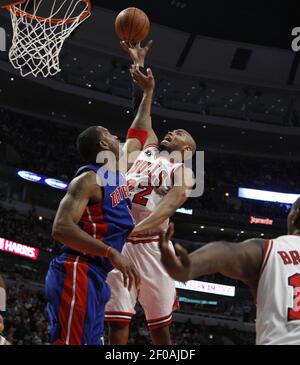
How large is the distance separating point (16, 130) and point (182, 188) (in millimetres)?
19580

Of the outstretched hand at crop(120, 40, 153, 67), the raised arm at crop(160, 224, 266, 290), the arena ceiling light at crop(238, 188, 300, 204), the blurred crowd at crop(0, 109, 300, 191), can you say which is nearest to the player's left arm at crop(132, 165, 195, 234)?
the outstretched hand at crop(120, 40, 153, 67)

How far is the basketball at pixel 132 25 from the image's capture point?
567cm

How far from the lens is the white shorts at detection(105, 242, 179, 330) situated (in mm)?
4359

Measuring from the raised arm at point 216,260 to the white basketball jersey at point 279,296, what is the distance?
0.05m

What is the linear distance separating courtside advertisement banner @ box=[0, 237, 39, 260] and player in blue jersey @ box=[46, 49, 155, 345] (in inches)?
625

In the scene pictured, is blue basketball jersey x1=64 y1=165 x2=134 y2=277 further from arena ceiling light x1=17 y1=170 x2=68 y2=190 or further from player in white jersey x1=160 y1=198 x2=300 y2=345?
arena ceiling light x1=17 y1=170 x2=68 y2=190

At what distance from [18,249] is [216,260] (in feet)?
58.2

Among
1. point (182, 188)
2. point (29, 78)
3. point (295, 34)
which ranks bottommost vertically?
point (182, 188)

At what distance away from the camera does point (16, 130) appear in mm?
23203

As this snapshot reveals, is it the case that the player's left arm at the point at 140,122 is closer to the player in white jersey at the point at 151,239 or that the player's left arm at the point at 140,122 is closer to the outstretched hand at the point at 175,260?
the player in white jersey at the point at 151,239

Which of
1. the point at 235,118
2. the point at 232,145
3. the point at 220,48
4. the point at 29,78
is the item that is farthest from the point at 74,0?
the point at 232,145

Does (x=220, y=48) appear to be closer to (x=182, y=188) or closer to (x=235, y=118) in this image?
(x=235, y=118)

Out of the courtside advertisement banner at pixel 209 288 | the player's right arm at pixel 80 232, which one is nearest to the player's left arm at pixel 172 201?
the player's right arm at pixel 80 232

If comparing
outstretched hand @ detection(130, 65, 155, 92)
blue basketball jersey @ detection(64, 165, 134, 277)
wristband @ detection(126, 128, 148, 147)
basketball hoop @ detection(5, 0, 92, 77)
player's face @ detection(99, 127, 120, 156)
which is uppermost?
basketball hoop @ detection(5, 0, 92, 77)
